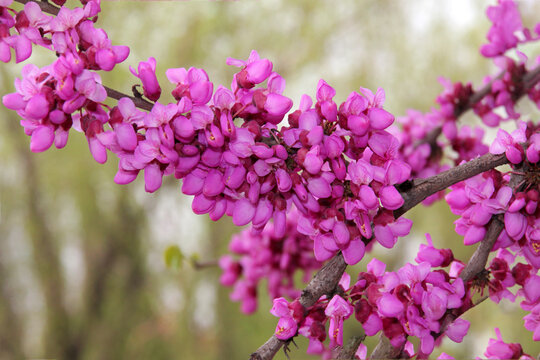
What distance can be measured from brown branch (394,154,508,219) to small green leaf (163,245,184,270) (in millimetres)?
314

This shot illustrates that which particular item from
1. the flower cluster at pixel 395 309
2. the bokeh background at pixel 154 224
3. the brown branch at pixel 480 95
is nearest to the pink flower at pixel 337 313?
the flower cluster at pixel 395 309

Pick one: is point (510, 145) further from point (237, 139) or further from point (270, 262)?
point (270, 262)

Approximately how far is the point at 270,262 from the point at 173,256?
106mm

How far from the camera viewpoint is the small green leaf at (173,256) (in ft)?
1.83

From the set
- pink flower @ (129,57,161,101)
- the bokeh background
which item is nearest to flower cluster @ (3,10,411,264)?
pink flower @ (129,57,161,101)

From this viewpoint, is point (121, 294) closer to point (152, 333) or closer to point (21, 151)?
point (152, 333)

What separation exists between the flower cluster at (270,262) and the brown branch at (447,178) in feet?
0.67

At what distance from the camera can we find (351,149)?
0.99ft

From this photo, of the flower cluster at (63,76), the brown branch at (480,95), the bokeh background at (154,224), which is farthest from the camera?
the bokeh background at (154,224)

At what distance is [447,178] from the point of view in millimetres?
298

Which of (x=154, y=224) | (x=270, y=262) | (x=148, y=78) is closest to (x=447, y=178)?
(x=148, y=78)

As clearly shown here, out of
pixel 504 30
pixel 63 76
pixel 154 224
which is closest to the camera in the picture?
pixel 63 76

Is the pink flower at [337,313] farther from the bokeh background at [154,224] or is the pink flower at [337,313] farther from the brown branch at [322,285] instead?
the bokeh background at [154,224]

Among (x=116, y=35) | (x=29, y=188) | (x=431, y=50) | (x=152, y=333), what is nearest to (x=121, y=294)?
(x=152, y=333)
